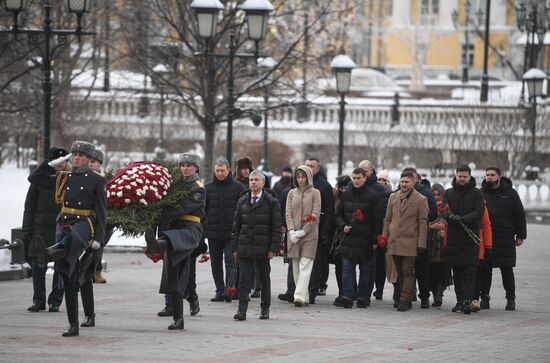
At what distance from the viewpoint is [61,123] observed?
42156 millimetres

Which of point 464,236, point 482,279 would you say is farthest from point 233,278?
point 482,279

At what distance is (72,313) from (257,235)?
298cm

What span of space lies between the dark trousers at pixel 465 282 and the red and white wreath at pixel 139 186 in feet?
13.6

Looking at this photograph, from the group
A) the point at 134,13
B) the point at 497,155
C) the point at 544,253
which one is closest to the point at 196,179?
the point at 544,253

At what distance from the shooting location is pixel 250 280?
17.3 meters

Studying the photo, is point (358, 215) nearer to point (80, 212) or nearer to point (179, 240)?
point (179, 240)

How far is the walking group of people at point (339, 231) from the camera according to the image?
17344 millimetres

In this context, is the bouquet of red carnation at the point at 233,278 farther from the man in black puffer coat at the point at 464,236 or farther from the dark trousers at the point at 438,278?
the man in black puffer coat at the point at 464,236

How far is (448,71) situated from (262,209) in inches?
2471

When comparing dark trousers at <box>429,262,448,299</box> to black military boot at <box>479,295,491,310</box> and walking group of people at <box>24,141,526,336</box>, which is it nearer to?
walking group of people at <box>24,141,526,336</box>

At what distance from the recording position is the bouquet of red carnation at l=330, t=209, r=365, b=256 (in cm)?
1892

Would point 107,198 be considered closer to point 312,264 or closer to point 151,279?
point 312,264

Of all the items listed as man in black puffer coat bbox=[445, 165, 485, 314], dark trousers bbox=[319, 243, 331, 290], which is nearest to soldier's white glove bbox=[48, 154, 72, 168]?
dark trousers bbox=[319, 243, 331, 290]

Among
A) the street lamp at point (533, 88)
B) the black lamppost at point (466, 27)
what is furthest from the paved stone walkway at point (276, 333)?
the black lamppost at point (466, 27)
